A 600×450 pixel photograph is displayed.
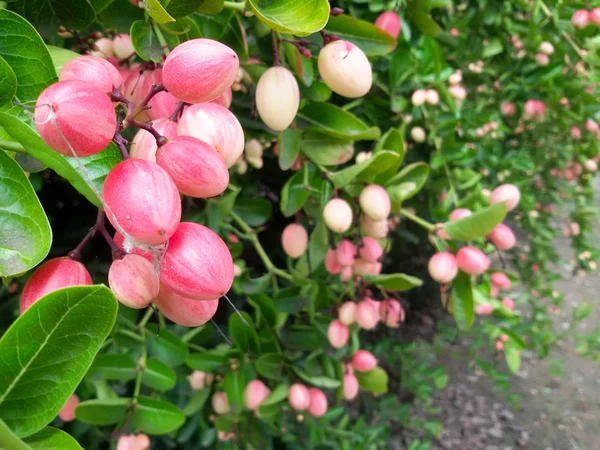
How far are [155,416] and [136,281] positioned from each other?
40cm

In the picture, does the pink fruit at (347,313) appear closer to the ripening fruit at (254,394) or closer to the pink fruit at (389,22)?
the ripening fruit at (254,394)

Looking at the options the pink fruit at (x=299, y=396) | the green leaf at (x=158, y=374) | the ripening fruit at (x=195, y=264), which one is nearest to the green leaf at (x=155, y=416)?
the green leaf at (x=158, y=374)

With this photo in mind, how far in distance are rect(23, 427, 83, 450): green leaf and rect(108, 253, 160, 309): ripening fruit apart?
0.21ft

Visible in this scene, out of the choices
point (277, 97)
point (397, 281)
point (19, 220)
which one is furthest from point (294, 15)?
point (397, 281)

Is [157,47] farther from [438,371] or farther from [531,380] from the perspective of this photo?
[531,380]

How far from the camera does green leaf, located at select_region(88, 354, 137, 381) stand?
0.61 m

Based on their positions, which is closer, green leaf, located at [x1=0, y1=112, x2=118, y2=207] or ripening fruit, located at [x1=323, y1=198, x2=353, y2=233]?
green leaf, located at [x1=0, y1=112, x2=118, y2=207]

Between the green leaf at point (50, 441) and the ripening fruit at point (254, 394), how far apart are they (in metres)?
0.47

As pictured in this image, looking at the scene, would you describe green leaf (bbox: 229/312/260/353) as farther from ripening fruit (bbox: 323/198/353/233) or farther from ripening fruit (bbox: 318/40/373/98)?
ripening fruit (bbox: 318/40/373/98)

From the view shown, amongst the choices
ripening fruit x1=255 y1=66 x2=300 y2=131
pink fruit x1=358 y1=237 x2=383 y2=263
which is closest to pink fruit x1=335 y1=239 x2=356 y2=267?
pink fruit x1=358 y1=237 x2=383 y2=263

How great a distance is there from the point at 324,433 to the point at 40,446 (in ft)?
2.96

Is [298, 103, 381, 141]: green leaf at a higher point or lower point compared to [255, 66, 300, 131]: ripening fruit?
lower

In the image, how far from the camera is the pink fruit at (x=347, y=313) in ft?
2.23

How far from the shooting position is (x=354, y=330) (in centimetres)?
78
